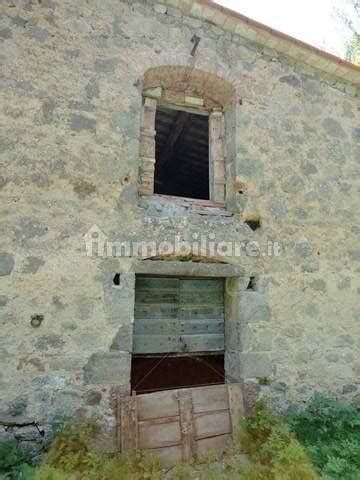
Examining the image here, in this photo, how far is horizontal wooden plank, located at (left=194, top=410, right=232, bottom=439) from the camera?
3291mm

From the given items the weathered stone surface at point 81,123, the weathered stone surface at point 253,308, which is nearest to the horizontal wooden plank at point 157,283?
the weathered stone surface at point 253,308

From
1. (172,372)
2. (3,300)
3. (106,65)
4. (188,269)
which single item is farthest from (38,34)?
(172,372)

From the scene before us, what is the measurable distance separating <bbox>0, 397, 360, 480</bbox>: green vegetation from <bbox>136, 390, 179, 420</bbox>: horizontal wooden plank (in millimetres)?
338

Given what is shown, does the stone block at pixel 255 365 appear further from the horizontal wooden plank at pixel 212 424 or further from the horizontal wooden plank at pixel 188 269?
the horizontal wooden plank at pixel 188 269

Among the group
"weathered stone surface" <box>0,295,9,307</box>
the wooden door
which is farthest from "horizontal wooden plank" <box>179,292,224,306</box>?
"weathered stone surface" <box>0,295,9,307</box>

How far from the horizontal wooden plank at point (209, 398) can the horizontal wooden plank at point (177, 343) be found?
0.46 meters

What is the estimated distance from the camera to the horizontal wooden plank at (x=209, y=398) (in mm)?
3381

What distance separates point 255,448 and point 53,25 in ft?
15.2

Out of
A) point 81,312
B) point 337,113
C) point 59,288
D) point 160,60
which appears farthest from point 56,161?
point 337,113

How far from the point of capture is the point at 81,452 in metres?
2.86

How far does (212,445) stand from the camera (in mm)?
3277

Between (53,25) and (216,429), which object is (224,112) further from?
(216,429)

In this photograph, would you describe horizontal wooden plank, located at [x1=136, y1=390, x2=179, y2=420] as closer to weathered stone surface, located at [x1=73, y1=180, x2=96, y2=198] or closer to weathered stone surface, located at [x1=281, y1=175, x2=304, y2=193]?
weathered stone surface, located at [x1=73, y1=180, x2=96, y2=198]

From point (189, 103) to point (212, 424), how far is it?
366cm
